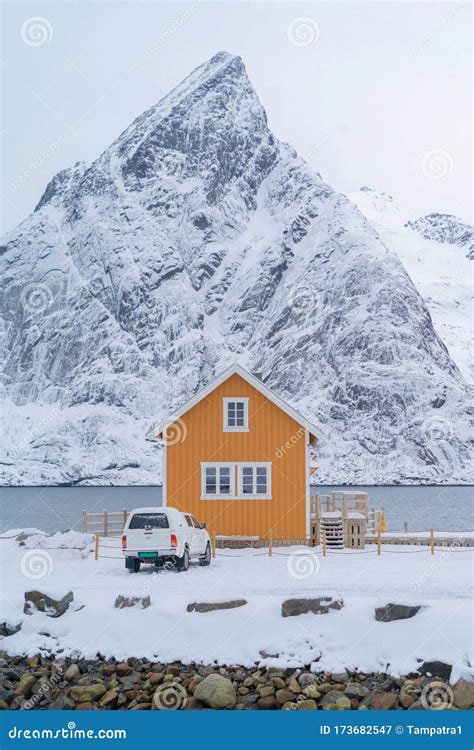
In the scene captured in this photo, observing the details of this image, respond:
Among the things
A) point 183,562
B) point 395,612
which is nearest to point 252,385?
point 183,562

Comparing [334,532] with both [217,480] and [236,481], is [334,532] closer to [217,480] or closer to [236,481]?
[236,481]

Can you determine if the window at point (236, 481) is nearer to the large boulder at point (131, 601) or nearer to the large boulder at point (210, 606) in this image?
the large boulder at point (131, 601)

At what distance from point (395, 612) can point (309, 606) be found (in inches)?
81.1

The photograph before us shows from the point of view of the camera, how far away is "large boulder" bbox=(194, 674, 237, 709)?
1728cm

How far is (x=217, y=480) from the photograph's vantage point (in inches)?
1345

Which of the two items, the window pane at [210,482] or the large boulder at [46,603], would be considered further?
the window pane at [210,482]

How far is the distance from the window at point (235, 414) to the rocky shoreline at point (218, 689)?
1605cm

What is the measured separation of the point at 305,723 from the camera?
54.8 ft

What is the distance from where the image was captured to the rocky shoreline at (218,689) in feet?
56.6

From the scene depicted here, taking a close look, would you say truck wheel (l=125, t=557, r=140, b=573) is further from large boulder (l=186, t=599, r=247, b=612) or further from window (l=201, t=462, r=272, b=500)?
window (l=201, t=462, r=272, b=500)

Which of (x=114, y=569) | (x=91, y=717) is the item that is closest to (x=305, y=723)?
(x=91, y=717)

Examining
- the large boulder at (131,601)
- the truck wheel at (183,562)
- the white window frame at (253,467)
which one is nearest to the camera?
the large boulder at (131,601)

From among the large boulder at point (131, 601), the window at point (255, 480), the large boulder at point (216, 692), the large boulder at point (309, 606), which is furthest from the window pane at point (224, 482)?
the large boulder at point (216, 692)

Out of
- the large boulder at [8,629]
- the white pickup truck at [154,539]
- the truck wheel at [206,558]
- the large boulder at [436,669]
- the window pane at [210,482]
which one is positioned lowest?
the large boulder at [436,669]
